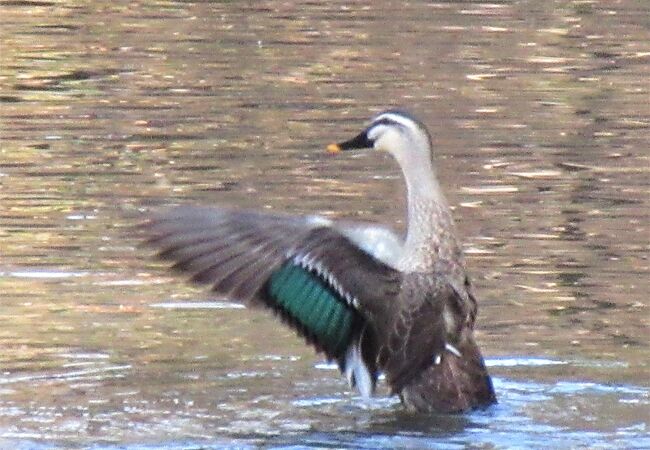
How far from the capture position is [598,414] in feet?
32.2

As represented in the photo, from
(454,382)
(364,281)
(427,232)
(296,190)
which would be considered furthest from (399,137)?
(296,190)

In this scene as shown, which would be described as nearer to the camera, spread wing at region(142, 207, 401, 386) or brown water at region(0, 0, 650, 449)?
spread wing at region(142, 207, 401, 386)

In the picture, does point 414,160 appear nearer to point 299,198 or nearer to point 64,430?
point 64,430

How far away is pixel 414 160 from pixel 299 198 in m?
4.35

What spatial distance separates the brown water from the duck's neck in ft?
2.50

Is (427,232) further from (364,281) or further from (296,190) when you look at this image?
(296,190)

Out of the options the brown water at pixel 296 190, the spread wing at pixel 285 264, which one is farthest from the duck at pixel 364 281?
the brown water at pixel 296 190

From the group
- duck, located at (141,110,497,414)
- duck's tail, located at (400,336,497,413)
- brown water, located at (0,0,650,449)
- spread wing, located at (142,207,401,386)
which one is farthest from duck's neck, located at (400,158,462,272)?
brown water, located at (0,0,650,449)

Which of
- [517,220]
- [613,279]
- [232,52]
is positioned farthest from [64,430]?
[232,52]

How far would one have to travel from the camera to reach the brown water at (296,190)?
32.8 feet

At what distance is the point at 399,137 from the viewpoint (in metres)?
10.1

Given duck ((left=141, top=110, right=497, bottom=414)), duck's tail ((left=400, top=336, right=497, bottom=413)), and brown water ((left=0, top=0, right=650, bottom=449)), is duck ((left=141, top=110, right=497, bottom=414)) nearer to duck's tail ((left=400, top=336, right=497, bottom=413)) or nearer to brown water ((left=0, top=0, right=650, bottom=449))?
duck's tail ((left=400, top=336, right=497, bottom=413))

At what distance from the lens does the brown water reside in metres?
9.98

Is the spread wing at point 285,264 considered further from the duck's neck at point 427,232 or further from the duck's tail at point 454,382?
the duck's tail at point 454,382
